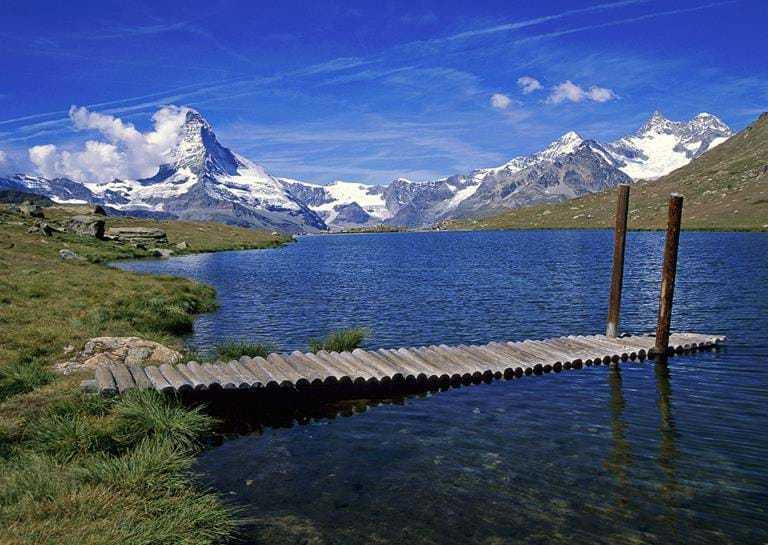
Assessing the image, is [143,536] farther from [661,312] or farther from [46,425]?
[661,312]

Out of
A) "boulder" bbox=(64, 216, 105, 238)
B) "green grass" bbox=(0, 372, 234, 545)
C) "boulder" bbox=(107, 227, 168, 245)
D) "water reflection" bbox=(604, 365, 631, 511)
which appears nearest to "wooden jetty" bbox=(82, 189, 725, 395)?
"green grass" bbox=(0, 372, 234, 545)

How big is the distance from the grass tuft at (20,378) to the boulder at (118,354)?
1584mm

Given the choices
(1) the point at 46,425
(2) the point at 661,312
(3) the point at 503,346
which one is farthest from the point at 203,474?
(2) the point at 661,312

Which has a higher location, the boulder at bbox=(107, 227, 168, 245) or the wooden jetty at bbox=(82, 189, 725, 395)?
the boulder at bbox=(107, 227, 168, 245)

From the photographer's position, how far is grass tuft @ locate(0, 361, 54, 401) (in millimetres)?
18000

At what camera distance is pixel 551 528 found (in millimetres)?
12742

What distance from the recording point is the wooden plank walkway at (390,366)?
786 inches

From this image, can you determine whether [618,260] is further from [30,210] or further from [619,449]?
[30,210]

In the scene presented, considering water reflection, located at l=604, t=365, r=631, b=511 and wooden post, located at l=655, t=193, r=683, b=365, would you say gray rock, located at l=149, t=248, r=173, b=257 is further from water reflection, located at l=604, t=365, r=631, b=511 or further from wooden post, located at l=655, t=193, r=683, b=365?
water reflection, located at l=604, t=365, r=631, b=511

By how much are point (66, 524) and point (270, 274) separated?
73.5 metres

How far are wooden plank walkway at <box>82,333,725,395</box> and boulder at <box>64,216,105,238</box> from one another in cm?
9320

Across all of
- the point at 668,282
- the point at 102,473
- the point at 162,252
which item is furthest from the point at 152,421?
the point at 162,252

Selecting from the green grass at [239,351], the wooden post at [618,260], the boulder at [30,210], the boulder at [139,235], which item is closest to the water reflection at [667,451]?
the wooden post at [618,260]

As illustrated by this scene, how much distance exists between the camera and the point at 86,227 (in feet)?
348
